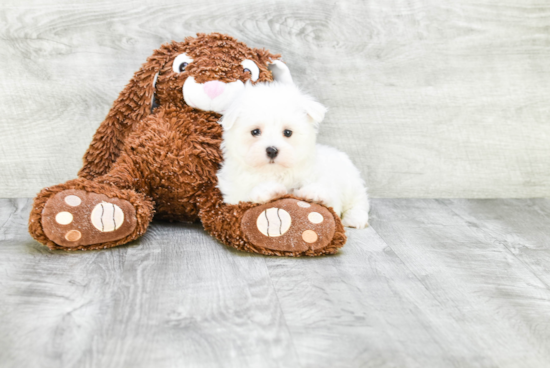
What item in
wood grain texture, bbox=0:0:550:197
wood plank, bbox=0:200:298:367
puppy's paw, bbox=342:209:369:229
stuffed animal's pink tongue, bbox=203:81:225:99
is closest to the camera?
wood plank, bbox=0:200:298:367

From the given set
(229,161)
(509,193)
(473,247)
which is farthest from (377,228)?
(509,193)

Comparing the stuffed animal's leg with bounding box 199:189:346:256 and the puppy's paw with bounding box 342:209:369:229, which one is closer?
Answer: the stuffed animal's leg with bounding box 199:189:346:256

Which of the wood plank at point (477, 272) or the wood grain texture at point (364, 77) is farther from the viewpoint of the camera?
the wood grain texture at point (364, 77)

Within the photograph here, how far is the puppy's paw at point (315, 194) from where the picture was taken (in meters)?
1.30

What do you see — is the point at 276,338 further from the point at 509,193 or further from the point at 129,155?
the point at 509,193

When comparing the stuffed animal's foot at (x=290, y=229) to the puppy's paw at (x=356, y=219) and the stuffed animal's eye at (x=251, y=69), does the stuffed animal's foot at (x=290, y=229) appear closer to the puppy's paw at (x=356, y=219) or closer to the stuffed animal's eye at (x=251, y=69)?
the puppy's paw at (x=356, y=219)


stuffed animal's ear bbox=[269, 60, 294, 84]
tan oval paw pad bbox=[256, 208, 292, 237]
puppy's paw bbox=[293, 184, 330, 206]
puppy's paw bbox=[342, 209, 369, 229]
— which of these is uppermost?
stuffed animal's ear bbox=[269, 60, 294, 84]

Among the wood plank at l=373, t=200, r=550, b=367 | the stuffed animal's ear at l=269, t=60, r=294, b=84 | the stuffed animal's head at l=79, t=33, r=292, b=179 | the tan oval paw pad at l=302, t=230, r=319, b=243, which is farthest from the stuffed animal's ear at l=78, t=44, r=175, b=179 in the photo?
the wood plank at l=373, t=200, r=550, b=367

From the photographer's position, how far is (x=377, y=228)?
1.54 m

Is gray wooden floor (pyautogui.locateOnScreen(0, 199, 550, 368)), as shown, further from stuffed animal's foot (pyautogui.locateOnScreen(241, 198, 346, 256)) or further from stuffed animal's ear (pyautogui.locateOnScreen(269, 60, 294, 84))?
stuffed animal's ear (pyautogui.locateOnScreen(269, 60, 294, 84))

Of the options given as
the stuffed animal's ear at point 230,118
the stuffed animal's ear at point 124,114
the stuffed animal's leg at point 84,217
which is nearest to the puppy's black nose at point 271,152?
the stuffed animal's ear at point 230,118

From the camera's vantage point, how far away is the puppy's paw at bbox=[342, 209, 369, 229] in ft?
4.99

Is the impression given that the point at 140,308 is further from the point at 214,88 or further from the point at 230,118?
the point at 214,88

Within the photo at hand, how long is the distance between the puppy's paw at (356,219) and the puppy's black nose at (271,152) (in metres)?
0.40
